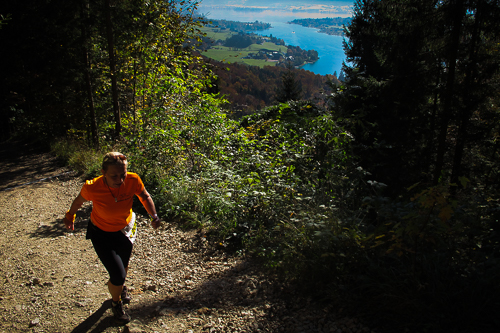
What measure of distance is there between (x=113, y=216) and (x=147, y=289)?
4.72 feet

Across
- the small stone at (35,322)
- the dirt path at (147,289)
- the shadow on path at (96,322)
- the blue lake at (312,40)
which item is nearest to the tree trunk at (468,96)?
the dirt path at (147,289)

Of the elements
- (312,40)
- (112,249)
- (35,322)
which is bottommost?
(35,322)

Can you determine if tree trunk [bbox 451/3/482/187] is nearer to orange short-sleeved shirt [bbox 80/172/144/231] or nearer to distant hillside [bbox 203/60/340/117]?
orange short-sleeved shirt [bbox 80/172/144/231]

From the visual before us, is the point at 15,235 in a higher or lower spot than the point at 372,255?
lower

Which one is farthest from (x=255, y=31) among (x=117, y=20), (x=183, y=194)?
(x=183, y=194)

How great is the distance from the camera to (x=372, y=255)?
10.1ft

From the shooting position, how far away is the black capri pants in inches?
116

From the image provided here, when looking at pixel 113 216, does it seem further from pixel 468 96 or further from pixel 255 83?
pixel 255 83

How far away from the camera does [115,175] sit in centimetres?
287

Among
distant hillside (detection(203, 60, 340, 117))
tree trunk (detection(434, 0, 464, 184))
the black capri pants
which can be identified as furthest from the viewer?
distant hillside (detection(203, 60, 340, 117))

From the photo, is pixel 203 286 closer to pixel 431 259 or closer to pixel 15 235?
pixel 431 259

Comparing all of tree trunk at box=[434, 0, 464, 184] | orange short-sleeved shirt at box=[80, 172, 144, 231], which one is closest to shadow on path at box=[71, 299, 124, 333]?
orange short-sleeved shirt at box=[80, 172, 144, 231]

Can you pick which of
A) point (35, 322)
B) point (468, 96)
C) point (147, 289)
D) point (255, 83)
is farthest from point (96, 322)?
point (255, 83)

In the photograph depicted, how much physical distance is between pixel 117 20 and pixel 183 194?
21.5ft
